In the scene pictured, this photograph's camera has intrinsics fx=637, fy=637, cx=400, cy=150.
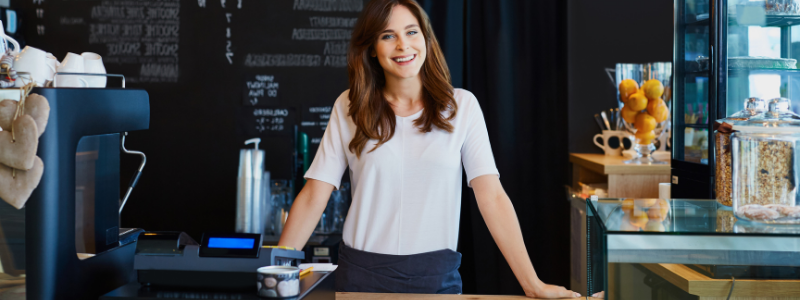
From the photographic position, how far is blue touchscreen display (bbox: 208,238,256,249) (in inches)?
39.1

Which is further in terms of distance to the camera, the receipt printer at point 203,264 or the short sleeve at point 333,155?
the short sleeve at point 333,155

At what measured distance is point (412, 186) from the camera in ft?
5.02

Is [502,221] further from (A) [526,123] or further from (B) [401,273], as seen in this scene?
(A) [526,123]

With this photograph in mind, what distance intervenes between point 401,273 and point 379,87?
0.50m

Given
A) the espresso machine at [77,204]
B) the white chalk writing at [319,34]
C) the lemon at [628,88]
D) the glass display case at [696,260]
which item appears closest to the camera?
the glass display case at [696,260]

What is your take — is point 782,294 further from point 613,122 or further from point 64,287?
point 613,122

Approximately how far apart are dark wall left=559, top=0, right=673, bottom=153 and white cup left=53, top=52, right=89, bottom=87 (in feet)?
7.88

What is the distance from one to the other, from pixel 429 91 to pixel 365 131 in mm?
201

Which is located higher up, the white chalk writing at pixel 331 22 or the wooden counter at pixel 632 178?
the white chalk writing at pixel 331 22

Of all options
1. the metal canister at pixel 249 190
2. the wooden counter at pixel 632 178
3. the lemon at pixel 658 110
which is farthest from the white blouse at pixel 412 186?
the lemon at pixel 658 110

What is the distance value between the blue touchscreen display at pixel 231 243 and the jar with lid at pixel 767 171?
2.47ft

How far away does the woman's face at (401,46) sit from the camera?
61.1 inches

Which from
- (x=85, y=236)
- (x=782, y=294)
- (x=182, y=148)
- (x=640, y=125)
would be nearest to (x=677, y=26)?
(x=640, y=125)

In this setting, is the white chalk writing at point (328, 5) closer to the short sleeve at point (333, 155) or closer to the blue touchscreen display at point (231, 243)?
the short sleeve at point (333, 155)
